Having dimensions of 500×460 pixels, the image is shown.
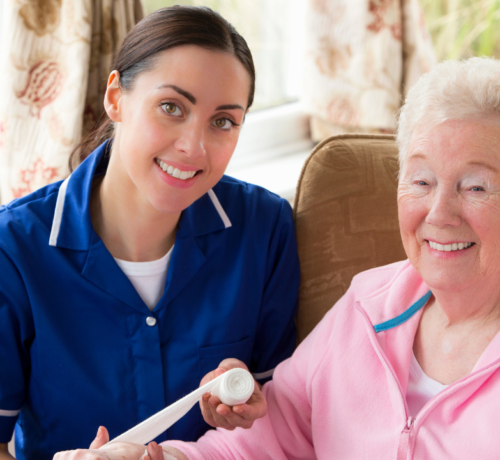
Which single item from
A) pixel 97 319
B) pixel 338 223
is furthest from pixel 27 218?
pixel 338 223

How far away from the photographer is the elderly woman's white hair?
1.01 m

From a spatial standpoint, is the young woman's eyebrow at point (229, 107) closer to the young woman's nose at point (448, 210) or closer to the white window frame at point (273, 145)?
the young woman's nose at point (448, 210)

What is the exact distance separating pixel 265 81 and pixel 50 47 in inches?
43.6

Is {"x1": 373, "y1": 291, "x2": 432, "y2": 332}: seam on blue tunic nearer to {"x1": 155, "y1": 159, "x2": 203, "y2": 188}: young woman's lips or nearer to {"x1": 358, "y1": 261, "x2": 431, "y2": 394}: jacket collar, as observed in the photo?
{"x1": 358, "y1": 261, "x2": 431, "y2": 394}: jacket collar

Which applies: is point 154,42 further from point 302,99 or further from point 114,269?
point 302,99

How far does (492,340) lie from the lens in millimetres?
1054

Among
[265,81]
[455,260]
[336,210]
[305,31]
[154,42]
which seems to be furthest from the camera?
[265,81]

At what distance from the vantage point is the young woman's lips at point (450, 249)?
1033 mm

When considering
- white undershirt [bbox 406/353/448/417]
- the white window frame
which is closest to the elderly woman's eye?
white undershirt [bbox 406/353/448/417]

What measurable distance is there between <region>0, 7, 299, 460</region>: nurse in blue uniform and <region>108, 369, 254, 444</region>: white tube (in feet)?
0.18

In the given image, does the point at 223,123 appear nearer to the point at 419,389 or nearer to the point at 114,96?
the point at 114,96

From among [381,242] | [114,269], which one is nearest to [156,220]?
[114,269]

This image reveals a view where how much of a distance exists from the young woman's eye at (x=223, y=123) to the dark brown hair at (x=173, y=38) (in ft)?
0.40

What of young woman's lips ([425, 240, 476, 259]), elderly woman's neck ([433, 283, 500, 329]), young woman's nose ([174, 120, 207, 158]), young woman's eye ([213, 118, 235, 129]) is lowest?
elderly woman's neck ([433, 283, 500, 329])
